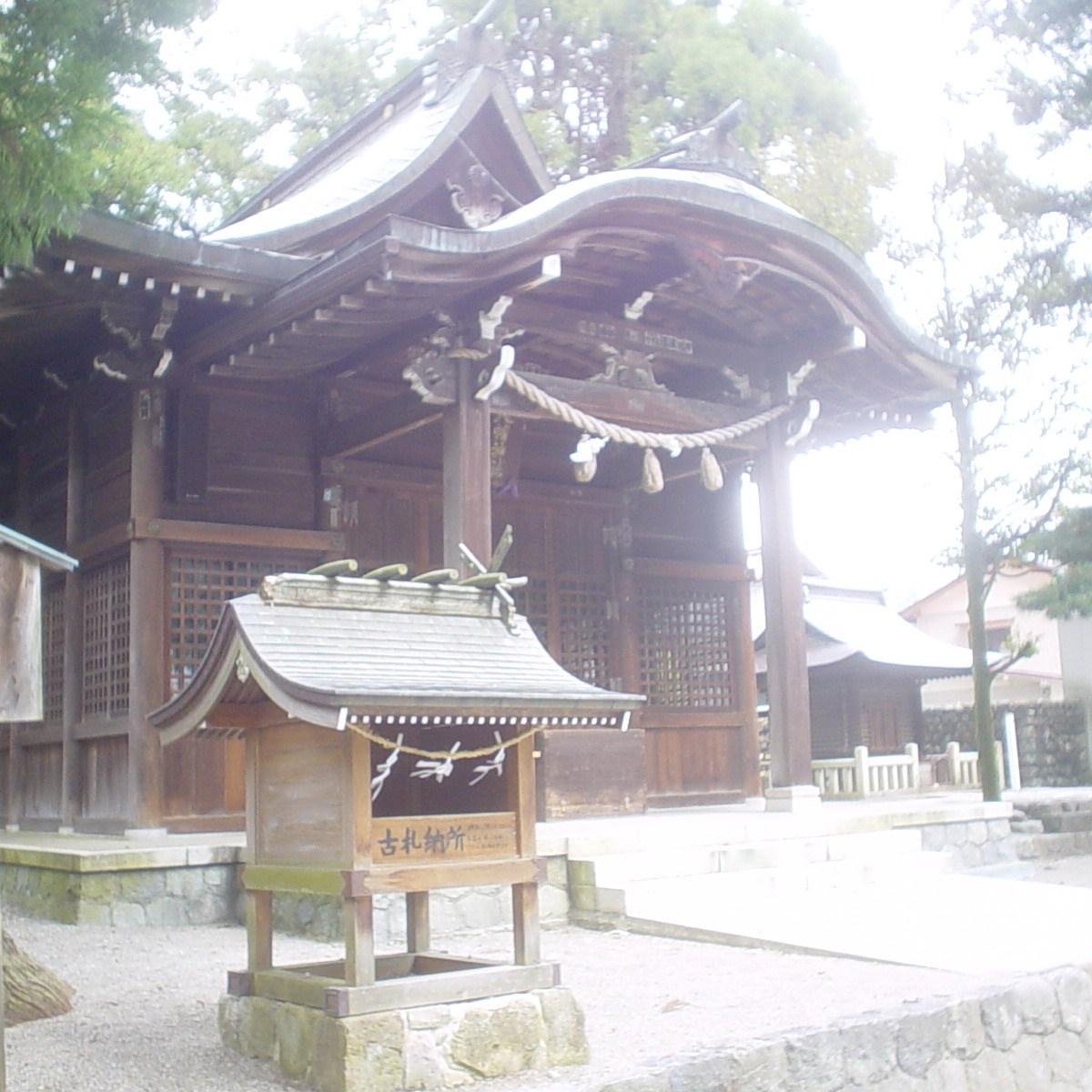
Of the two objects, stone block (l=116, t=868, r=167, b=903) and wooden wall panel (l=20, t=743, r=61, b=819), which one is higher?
wooden wall panel (l=20, t=743, r=61, b=819)

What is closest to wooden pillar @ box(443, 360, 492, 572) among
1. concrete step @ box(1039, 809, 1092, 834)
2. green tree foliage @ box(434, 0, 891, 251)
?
concrete step @ box(1039, 809, 1092, 834)

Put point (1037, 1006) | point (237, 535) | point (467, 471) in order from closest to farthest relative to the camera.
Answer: point (1037, 1006), point (467, 471), point (237, 535)

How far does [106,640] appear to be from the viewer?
33.1 ft

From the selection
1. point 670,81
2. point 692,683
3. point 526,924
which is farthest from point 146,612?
point 670,81

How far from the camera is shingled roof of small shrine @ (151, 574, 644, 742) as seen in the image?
5.03 meters

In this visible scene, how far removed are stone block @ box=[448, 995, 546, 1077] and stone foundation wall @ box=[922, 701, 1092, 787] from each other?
1958 cm

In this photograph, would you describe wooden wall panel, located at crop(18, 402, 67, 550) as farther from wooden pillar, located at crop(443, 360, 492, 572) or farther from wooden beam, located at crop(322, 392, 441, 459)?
wooden pillar, located at crop(443, 360, 492, 572)

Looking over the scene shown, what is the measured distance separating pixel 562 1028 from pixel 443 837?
881 mm

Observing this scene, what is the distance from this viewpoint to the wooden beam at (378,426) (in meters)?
9.30

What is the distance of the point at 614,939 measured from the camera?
7.85 m

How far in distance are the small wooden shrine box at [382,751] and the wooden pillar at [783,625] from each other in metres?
4.79

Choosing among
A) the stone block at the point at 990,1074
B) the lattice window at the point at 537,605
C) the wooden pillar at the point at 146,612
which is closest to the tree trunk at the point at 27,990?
the wooden pillar at the point at 146,612

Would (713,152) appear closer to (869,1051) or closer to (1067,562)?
(1067,562)

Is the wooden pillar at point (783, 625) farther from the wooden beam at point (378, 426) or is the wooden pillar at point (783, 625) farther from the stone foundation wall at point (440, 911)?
the wooden beam at point (378, 426)
